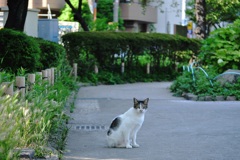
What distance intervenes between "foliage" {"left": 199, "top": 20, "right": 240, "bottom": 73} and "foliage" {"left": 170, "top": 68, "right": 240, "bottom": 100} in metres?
0.76

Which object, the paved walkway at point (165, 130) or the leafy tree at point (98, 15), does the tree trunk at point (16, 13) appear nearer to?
the paved walkway at point (165, 130)

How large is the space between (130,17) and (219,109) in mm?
38397

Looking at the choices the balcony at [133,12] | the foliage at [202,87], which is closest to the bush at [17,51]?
the foliage at [202,87]

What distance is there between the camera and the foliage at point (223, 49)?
25.9 m

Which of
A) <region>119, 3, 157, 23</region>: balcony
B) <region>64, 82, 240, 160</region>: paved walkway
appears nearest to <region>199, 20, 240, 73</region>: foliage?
<region>64, 82, 240, 160</region>: paved walkway

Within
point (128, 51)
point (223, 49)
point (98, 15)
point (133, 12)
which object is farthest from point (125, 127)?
point (133, 12)

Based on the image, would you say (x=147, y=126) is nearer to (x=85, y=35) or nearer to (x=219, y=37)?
(x=219, y=37)

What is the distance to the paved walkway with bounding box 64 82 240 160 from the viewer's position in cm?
1130

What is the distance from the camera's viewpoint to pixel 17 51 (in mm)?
17969

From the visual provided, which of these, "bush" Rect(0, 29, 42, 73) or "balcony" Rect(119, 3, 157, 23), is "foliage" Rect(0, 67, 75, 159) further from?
"balcony" Rect(119, 3, 157, 23)

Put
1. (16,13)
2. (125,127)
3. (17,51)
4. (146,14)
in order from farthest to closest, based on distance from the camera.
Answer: (146,14) → (16,13) → (17,51) → (125,127)

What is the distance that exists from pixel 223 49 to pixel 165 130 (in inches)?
474

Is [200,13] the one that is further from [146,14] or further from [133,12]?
[146,14]

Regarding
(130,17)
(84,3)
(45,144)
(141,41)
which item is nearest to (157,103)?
(45,144)
